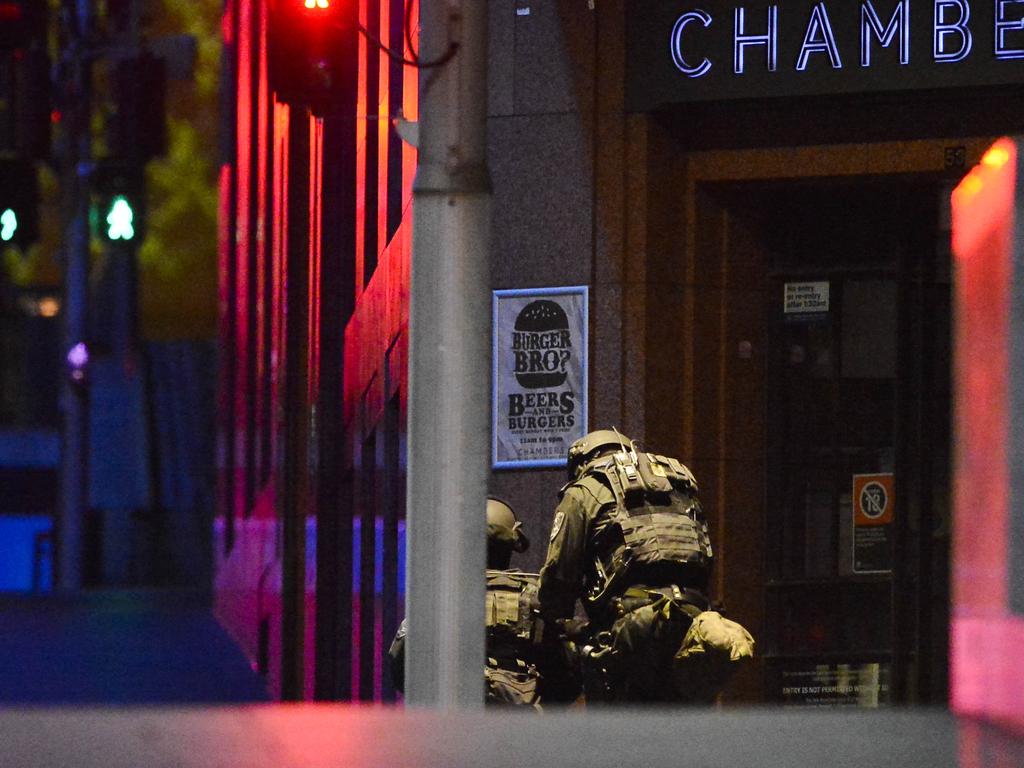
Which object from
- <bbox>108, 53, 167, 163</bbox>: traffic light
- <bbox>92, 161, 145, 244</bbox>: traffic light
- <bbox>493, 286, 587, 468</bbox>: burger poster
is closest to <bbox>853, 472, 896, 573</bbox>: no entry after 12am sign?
<bbox>493, 286, 587, 468</bbox>: burger poster

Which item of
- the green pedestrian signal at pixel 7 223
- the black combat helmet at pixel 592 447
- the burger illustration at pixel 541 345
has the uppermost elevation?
the green pedestrian signal at pixel 7 223

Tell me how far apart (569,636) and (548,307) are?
2.64 meters

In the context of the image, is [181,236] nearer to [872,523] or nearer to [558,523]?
[872,523]

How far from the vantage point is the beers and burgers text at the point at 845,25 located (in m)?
9.12

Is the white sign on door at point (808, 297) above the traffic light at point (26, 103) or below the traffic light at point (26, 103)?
below

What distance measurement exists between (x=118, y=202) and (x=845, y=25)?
6.74 metres

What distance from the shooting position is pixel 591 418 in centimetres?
961

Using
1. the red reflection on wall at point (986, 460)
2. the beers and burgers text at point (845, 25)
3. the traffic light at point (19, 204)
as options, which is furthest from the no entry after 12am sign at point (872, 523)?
the red reflection on wall at point (986, 460)

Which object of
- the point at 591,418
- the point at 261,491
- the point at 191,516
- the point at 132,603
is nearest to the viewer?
the point at 591,418

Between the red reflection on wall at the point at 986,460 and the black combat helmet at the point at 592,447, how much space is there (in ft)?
14.1

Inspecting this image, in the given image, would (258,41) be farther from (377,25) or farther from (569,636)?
(569,636)

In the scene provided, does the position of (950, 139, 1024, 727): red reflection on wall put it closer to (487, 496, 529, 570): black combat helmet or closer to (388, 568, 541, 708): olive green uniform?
(388, 568, 541, 708): olive green uniform

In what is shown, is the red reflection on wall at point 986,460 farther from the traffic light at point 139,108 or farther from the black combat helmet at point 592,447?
the traffic light at point 139,108

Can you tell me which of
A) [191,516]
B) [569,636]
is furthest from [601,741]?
[191,516]
